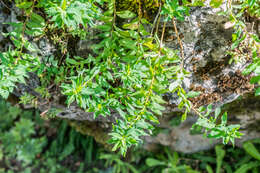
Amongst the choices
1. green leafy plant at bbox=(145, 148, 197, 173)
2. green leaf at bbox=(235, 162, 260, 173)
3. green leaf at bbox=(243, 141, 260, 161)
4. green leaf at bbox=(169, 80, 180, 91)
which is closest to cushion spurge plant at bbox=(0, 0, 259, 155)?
green leaf at bbox=(169, 80, 180, 91)

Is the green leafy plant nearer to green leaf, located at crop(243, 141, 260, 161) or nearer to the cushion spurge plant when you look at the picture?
green leaf, located at crop(243, 141, 260, 161)

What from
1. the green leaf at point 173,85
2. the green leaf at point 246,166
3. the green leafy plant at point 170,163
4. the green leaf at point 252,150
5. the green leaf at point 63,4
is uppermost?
the green leaf at point 63,4

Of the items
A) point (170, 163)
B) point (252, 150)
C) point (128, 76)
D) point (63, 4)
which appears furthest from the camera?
point (170, 163)

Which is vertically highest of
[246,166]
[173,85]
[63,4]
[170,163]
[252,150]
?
[63,4]

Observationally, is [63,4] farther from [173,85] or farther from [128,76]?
[173,85]

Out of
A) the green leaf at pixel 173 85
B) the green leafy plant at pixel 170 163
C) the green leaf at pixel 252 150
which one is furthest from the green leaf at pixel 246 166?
the green leaf at pixel 173 85

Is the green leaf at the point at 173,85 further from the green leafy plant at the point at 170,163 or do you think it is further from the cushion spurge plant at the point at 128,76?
the green leafy plant at the point at 170,163

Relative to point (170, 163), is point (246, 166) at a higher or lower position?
higher

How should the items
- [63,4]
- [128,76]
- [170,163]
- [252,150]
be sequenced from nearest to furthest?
[63,4] < [128,76] < [252,150] < [170,163]

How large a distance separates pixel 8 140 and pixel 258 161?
3.90 m

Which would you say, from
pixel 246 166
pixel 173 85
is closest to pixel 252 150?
pixel 246 166

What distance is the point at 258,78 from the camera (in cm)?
112

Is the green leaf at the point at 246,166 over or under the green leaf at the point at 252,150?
under

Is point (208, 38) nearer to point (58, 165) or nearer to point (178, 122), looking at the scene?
point (178, 122)
